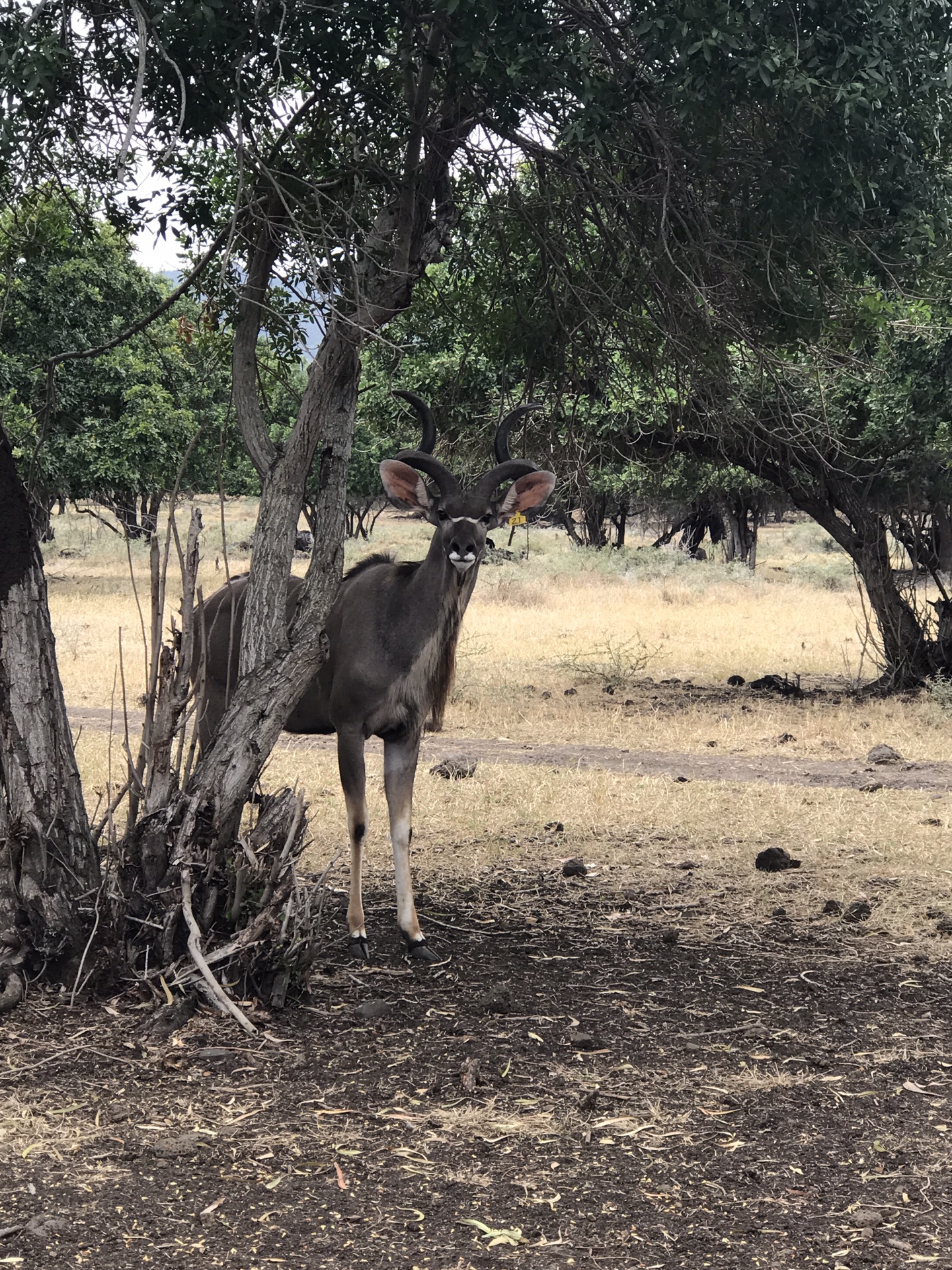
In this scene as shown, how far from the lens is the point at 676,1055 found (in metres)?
5.25

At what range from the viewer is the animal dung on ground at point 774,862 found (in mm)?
8352

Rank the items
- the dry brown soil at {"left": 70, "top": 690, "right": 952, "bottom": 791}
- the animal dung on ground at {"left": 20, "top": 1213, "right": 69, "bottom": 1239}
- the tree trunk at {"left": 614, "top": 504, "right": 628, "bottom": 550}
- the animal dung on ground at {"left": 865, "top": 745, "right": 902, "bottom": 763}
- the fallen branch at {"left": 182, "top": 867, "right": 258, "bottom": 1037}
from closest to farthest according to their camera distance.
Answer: the animal dung on ground at {"left": 20, "top": 1213, "right": 69, "bottom": 1239} < the fallen branch at {"left": 182, "top": 867, "right": 258, "bottom": 1037} < the dry brown soil at {"left": 70, "top": 690, "right": 952, "bottom": 791} < the animal dung on ground at {"left": 865, "top": 745, "right": 902, "bottom": 763} < the tree trunk at {"left": 614, "top": 504, "right": 628, "bottom": 550}

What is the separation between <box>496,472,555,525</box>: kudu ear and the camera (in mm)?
6355

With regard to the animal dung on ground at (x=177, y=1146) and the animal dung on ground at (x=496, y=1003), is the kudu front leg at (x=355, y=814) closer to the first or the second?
the animal dung on ground at (x=496, y=1003)

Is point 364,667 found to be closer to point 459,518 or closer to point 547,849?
point 459,518

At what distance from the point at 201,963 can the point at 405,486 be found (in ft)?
8.36

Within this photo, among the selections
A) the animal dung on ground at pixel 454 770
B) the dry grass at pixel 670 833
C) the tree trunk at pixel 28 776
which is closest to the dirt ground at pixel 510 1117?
the tree trunk at pixel 28 776

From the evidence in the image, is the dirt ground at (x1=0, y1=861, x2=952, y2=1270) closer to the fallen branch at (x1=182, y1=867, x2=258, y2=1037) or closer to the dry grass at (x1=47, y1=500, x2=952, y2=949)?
the fallen branch at (x1=182, y1=867, x2=258, y2=1037)

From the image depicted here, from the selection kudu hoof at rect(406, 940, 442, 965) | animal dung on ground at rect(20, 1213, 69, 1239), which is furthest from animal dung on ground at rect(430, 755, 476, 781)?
animal dung on ground at rect(20, 1213, 69, 1239)

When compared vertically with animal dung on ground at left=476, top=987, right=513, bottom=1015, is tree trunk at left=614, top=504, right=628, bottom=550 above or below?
above

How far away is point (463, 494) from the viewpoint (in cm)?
643

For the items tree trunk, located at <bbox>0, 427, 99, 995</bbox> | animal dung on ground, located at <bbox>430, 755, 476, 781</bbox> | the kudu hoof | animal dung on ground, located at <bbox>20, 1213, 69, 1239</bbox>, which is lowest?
animal dung on ground, located at <bbox>430, 755, 476, 781</bbox>

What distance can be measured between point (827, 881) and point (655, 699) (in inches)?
313

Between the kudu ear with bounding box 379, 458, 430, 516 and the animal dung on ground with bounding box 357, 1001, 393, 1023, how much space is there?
7.96 feet
